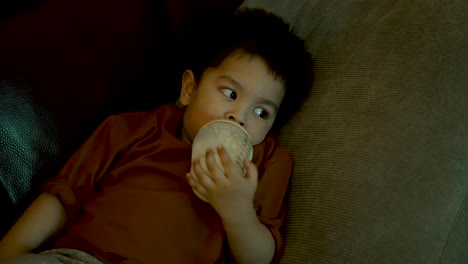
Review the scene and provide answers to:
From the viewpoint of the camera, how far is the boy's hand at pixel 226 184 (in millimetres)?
801

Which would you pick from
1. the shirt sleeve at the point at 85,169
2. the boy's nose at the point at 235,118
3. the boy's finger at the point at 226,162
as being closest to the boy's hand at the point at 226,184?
the boy's finger at the point at 226,162

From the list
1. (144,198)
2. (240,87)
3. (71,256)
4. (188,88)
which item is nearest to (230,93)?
(240,87)

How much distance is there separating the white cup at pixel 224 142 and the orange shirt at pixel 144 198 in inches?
5.2

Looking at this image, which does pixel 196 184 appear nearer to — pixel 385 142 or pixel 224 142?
pixel 224 142

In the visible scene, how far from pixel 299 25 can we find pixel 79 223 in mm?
584

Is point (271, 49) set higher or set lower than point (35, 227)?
higher

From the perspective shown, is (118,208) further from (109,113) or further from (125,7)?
(125,7)

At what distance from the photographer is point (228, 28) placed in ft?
3.53

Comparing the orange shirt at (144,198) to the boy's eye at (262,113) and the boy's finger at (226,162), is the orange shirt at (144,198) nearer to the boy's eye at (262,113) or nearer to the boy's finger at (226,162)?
the boy's eye at (262,113)

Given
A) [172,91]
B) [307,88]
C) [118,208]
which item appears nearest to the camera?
[118,208]

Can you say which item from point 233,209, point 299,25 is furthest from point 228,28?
point 233,209

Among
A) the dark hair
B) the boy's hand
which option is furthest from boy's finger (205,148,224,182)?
the dark hair

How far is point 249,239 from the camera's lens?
0.87 m

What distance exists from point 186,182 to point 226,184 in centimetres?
17
